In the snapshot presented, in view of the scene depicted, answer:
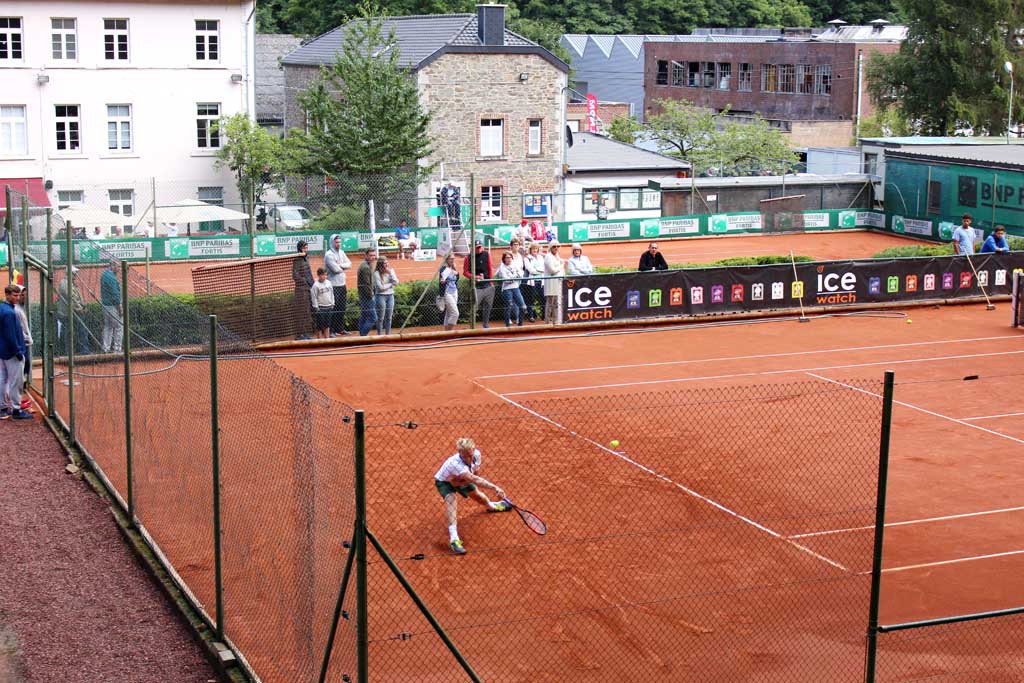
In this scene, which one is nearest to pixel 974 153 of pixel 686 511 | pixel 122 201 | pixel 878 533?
pixel 122 201

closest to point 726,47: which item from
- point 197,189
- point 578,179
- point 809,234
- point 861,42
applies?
point 861,42

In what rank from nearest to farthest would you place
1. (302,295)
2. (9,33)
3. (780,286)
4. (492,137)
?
1. (302,295)
2. (780,286)
3. (9,33)
4. (492,137)

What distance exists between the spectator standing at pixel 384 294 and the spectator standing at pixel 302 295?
1.27 m

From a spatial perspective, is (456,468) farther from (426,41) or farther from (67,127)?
(426,41)

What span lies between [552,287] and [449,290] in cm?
226

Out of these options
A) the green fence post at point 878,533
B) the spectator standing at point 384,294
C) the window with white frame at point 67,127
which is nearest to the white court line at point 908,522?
the green fence post at point 878,533

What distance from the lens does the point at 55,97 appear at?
45.0 metres

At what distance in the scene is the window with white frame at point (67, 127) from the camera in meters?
45.2

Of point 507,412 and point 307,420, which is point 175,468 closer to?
point 307,420

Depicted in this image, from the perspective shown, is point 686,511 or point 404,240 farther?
point 404,240

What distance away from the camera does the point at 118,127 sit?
152 feet

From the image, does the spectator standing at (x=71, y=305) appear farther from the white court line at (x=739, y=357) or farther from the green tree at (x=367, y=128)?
the green tree at (x=367, y=128)

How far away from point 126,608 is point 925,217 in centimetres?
3838

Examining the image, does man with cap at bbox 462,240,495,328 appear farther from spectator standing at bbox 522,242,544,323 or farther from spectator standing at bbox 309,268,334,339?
spectator standing at bbox 309,268,334,339
